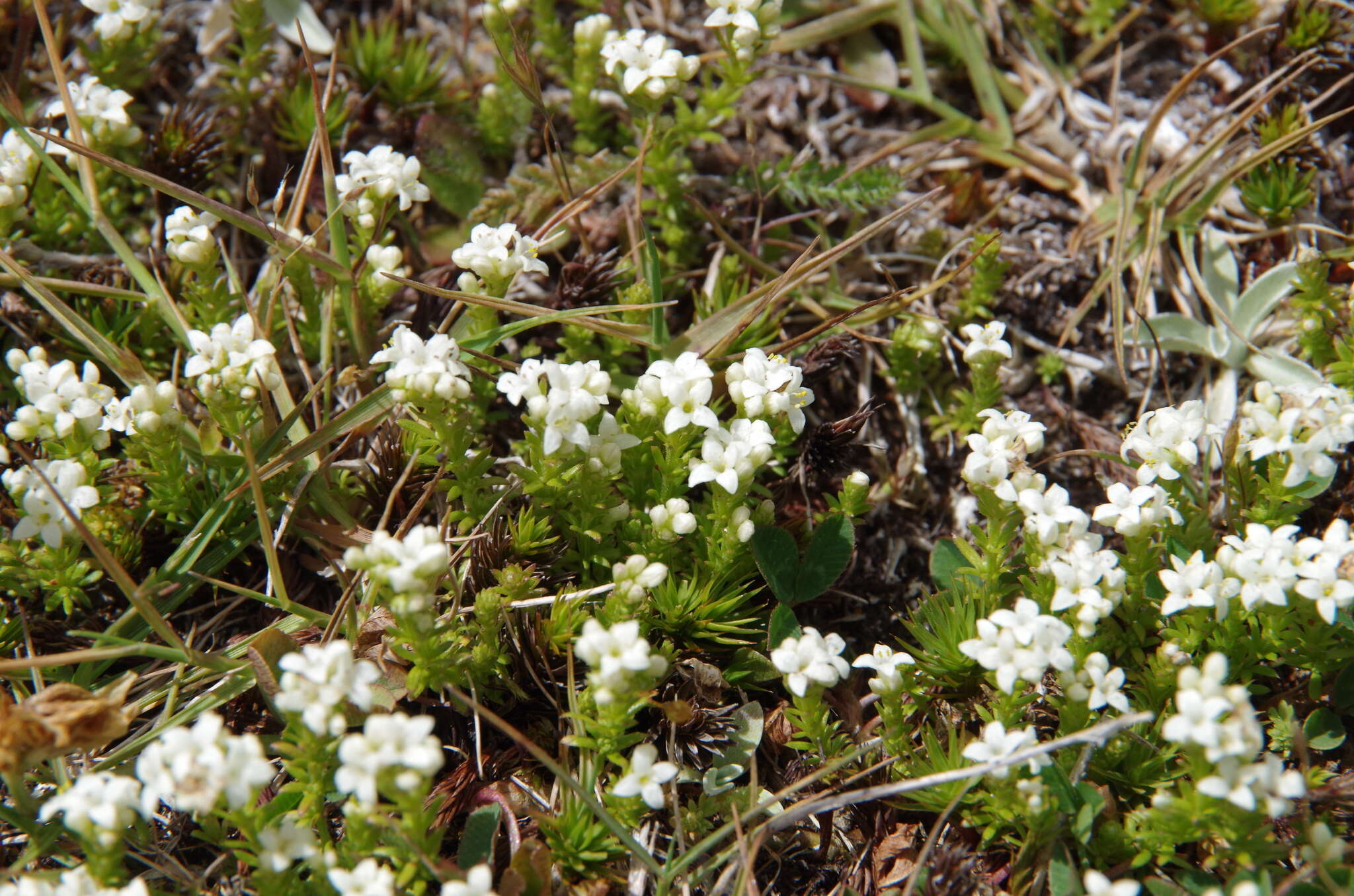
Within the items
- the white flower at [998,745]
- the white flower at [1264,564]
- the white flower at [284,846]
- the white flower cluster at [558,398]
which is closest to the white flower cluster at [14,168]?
the white flower cluster at [558,398]

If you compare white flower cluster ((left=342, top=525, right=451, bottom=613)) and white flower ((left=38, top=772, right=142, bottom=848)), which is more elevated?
white flower cluster ((left=342, top=525, right=451, bottom=613))

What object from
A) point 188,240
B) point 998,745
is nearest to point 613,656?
point 998,745

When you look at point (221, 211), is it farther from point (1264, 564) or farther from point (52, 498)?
point (1264, 564)

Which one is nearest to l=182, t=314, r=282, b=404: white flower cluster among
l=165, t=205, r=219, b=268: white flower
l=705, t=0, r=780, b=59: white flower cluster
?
l=165, t=205, r=219, b=268: white flower

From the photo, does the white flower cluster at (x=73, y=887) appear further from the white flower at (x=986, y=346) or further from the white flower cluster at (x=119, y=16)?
the white flower cluster at (x=119, y=16)

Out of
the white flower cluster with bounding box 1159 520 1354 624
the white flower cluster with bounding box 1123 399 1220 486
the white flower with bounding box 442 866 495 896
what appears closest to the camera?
the white flower with bounding box 442 866 495 896

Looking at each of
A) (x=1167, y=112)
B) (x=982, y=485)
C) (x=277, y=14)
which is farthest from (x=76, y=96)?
(x=1167, y=112)

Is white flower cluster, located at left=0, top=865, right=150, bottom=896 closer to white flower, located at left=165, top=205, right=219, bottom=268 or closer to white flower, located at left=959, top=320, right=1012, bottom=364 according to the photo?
white flower, located at left=165, top=205, right=219, bottom=268
